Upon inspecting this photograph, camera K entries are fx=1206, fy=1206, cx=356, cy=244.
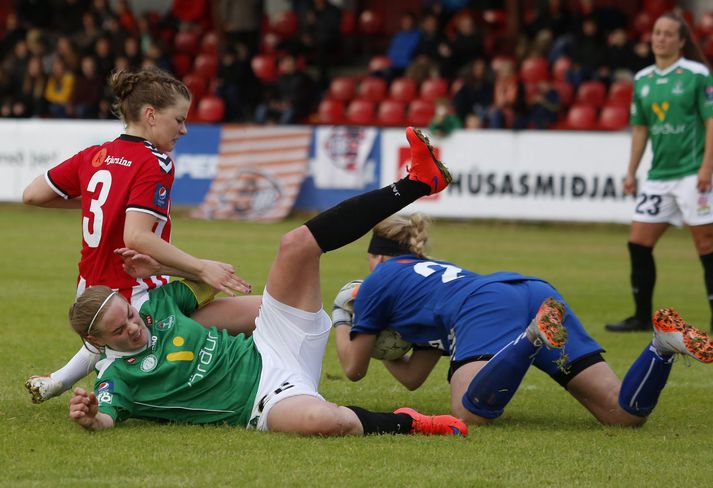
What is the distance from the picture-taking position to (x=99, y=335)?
5.32 meters

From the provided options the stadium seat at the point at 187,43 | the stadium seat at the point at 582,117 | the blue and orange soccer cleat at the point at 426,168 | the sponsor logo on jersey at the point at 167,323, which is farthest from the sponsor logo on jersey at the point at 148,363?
the stadium seat at the point at 187,43

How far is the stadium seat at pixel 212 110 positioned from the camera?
21625 millimetres

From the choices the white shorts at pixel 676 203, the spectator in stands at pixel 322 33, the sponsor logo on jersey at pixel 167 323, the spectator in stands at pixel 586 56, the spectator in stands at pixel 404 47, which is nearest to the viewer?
the sponsor logo on jersey at pixel 167 323

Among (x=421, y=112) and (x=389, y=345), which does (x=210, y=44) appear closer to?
(x=421, y=112)

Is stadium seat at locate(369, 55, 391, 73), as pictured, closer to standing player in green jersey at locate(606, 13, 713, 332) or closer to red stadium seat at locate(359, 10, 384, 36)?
red stadium seat at locate(359, 10, 384, 36)

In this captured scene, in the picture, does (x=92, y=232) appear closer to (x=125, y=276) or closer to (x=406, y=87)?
(x=125, y=276)

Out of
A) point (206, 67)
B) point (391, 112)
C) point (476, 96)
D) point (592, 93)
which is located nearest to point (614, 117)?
point (592, 93)

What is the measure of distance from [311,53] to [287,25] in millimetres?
1752

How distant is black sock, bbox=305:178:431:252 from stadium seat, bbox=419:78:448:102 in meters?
15.4

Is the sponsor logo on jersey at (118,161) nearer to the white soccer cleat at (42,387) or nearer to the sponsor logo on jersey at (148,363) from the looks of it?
the sponsor logo on jersey at (148,363)

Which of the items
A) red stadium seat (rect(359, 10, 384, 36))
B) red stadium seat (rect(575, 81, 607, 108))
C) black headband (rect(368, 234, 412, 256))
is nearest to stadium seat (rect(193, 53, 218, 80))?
red stadium seat (rect(359, 10, 384, 36))

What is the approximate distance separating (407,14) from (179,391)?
17.8 metres

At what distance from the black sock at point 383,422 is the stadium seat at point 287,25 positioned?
20.1m

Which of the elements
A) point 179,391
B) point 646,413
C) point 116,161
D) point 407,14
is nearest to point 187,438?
point 179,391
